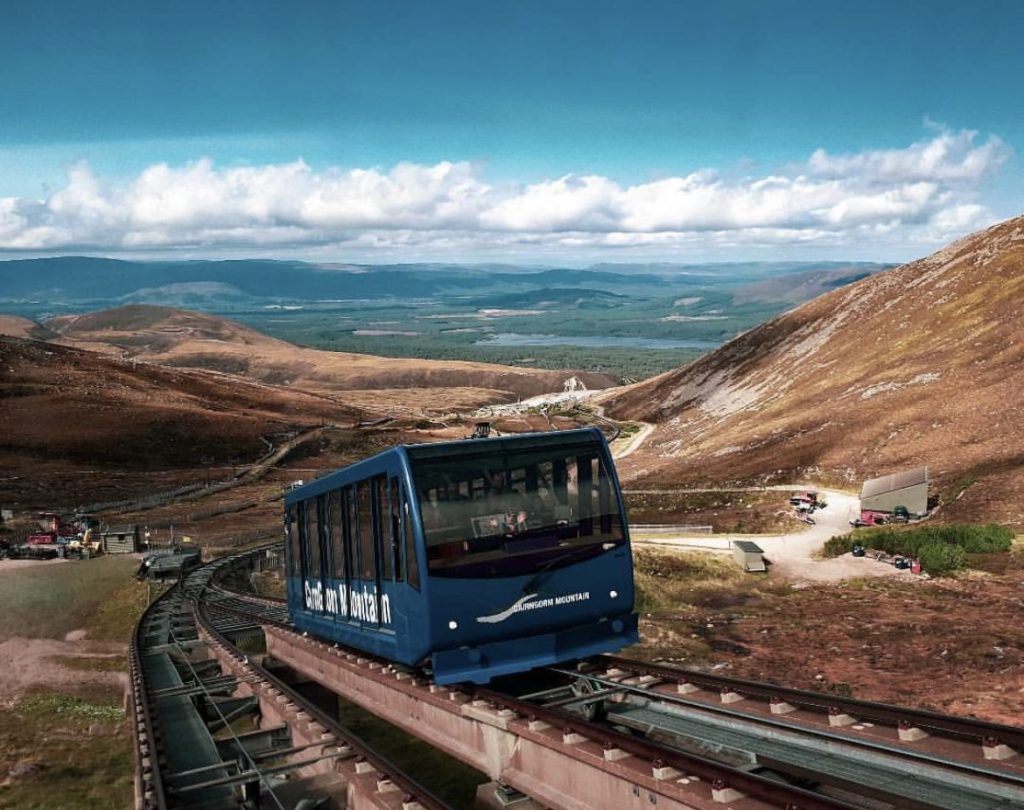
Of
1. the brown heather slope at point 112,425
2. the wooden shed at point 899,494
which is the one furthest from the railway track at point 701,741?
the brown heather slope at point 112,425

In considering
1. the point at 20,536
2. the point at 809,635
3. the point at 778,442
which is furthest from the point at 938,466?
the point at 20,536

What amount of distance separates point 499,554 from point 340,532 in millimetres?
5601

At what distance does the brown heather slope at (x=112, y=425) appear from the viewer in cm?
10662

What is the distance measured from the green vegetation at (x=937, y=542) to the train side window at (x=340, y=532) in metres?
26.4

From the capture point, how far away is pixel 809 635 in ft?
96.6

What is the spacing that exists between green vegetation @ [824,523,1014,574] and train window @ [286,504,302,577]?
25.4 metres

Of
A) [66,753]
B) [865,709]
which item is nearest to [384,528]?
[865,709]

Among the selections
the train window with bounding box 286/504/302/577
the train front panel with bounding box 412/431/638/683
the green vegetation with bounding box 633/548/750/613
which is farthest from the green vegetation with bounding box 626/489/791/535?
the train front panel with bounding box 412/431/638/683

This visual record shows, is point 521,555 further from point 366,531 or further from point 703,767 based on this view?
point 703,767

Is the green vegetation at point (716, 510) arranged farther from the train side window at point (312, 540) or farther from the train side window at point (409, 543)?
the train side window at point (409, 543)

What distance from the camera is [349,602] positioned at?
63.0 feet

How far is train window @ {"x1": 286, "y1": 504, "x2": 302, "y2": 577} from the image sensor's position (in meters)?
24.1

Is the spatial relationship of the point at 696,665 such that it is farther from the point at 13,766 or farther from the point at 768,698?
the point at 13,766

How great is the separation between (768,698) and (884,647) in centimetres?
1522
